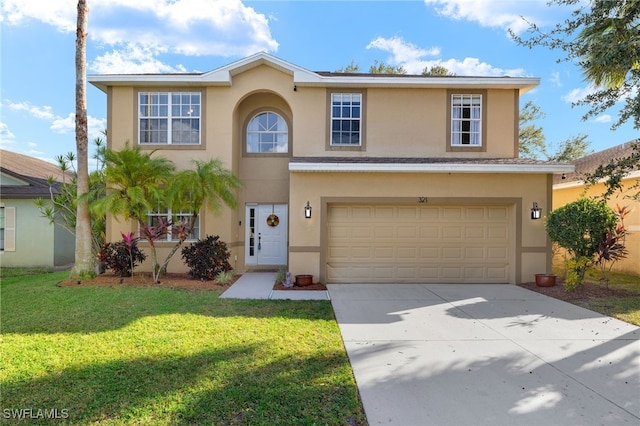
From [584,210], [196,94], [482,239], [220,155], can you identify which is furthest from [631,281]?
[196,94]

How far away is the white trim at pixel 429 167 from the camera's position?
A: 29.8 feet

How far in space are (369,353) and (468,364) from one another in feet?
4.21

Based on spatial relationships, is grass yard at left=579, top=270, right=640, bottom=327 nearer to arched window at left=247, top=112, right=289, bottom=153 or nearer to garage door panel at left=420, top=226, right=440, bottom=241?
garage door panel at left=420, top=226, right=440, bottom=241

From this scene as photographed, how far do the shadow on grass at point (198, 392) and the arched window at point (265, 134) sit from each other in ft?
27.6

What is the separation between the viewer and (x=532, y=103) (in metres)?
22.2

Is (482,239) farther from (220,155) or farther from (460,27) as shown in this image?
(220,155)

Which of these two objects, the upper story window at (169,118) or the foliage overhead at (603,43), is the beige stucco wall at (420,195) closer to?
the foliage overhead at (603,43)

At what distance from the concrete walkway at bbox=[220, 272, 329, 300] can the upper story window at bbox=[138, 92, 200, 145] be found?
4.86 metres

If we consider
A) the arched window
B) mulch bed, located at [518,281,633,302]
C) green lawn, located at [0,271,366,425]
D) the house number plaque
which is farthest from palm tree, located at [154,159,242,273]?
mulch bed, located at [518,281,633,302]

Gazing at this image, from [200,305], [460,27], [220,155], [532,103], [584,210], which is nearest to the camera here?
[200,305]

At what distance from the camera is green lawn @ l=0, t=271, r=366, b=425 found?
10.7 ft

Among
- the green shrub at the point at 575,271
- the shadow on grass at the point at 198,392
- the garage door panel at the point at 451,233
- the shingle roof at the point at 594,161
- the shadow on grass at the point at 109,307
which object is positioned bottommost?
the shadow on grass at the point at 109,307

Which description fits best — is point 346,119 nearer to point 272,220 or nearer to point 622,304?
point 272,220

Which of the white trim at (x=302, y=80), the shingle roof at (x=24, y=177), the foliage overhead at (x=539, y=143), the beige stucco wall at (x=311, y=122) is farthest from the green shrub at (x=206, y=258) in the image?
the foliage overhead at (x=539, y=143)
